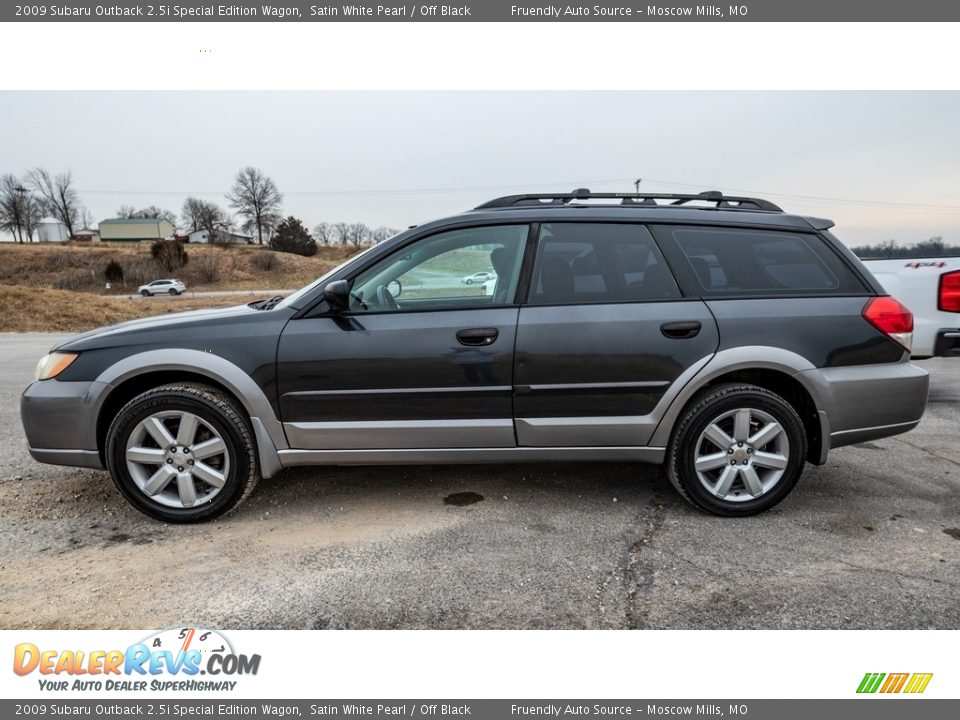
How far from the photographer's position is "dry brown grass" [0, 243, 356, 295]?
46.6 m

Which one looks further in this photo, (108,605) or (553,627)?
(108,605)

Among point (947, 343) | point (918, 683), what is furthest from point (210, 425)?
point (947, 343)

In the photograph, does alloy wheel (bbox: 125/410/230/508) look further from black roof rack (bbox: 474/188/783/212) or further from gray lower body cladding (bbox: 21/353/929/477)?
black roof rack (bbox: 474/188/783/212)

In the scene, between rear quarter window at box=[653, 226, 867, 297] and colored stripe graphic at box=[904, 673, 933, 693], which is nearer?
colored stripe graphic at box=[904, 673, 933, 693]

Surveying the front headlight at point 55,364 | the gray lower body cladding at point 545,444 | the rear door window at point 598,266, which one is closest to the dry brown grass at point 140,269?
the front headlight at point 55,364

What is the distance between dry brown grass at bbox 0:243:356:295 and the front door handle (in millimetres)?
43629

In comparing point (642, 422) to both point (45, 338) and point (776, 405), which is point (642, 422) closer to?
point (776, 405)

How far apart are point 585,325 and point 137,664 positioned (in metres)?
2.47

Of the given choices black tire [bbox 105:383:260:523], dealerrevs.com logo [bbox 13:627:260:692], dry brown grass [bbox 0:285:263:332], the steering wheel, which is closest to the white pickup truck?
the steering wheel

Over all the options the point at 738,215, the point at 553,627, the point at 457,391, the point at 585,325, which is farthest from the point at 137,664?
the point at 738,215

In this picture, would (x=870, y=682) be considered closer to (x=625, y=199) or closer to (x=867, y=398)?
(x=867, y=398)

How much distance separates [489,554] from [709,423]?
1385mm

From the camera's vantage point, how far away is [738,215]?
11.2 feet

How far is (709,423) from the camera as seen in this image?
125 inches
